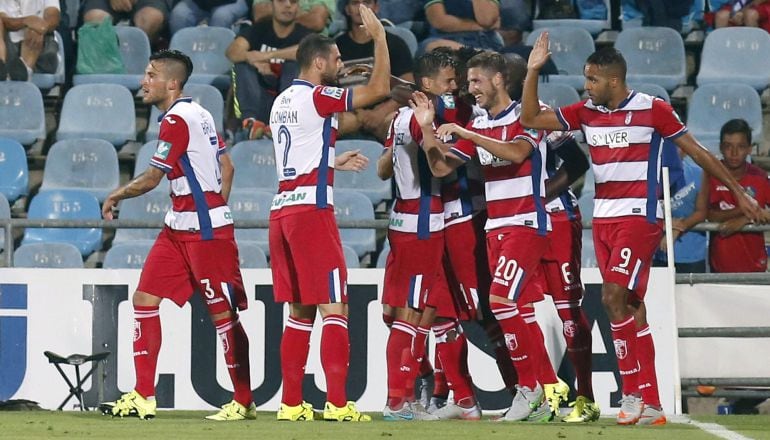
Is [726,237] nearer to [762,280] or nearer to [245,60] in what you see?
[762,280]

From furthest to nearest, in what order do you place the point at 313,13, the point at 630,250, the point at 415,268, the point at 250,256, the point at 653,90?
the point at 313,13, the point at 653,90, the point at 250,256, the point at 415,268, the point at 630,250

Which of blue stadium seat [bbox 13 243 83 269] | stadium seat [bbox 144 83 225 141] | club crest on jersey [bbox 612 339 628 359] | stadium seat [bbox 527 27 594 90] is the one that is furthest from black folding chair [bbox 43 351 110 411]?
stadium seat [bbox 527 27 594 90]

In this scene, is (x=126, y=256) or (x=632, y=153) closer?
(x=632, y=153)

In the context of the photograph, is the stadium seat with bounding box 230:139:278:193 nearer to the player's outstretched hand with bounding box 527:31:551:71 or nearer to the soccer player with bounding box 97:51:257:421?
the soccer player with bounding box 97:51:257:421

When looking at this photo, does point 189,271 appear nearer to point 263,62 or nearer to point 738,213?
point 738,213

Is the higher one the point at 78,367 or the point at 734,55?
the point at 734,55

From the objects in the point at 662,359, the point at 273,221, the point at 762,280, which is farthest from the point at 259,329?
the point at 762,280

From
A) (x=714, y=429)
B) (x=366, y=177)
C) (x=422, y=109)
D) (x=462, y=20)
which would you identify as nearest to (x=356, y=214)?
(x=366, y=177)

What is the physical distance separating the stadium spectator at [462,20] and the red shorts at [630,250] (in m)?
5.54

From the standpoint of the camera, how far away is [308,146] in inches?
332

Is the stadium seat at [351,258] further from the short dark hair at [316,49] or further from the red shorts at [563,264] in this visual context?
the short dark hair at [316,49]

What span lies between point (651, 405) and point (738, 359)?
210cm

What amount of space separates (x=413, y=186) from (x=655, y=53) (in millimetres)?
5807

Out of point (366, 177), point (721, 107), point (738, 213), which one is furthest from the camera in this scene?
point (721, 107)
